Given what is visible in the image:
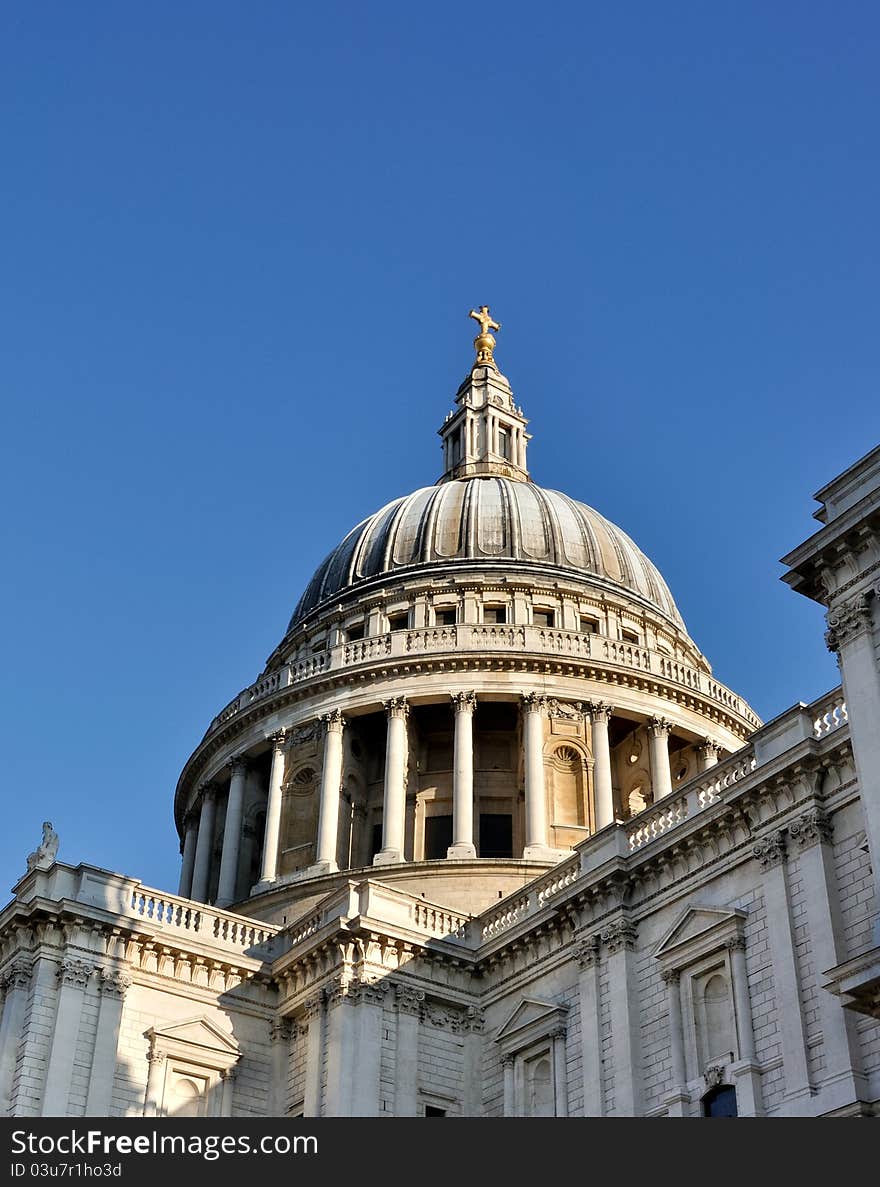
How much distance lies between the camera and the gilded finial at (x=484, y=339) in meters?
78.4

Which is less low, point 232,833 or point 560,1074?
point 232,833

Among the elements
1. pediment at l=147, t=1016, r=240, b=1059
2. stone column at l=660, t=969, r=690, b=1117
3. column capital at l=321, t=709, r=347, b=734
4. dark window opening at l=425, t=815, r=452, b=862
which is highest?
column capital at l=321, t=709, r=347, b=734

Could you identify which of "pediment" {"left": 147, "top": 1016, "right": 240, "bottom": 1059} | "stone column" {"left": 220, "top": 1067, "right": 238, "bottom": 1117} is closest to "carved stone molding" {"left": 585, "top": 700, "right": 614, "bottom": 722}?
"pediment" {"left": 147, "top": 1016, "right": 240, "bottom": 1059}

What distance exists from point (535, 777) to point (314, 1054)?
17.4 metres

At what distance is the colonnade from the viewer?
175 ft

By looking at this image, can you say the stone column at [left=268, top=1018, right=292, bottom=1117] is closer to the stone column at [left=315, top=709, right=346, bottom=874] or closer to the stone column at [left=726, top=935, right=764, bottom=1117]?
the stone column at [left=315, top=709, right=346, bottom=874]

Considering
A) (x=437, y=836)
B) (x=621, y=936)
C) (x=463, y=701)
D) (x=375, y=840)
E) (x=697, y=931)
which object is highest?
(x=463, y=701)

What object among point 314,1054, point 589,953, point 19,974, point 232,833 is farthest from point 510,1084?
point 232,833

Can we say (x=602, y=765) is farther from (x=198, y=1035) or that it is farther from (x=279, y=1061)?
(x=198, y=1035)

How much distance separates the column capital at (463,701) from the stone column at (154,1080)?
19911 mm

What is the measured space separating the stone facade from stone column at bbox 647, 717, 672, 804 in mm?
205

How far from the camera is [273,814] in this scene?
2219 inches
